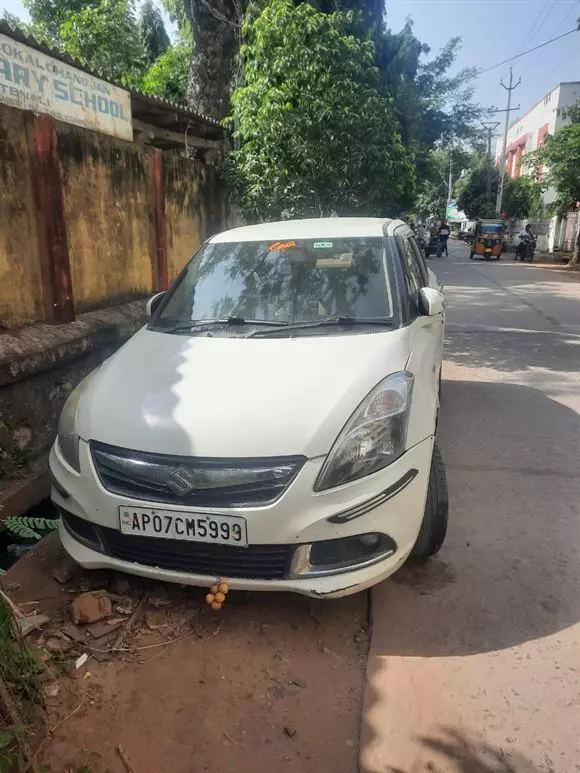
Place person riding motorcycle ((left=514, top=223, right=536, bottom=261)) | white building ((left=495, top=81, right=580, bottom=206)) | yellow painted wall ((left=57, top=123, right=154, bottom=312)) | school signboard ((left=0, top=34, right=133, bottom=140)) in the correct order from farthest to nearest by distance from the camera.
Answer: white building ((left=495, top=81, right=580, bottom=206)), person riding motorcycle ((left=514, top=223, right=536, bottom=261)), yellow painted wall ((left=57, top=123, right=154, bottom=312)), school signboard ((left=0, top=34, right=133, bottom=140))

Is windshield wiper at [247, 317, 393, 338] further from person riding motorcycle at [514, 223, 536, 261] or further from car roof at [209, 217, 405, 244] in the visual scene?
person riding motorcycle at [514, 223, 536, 261]

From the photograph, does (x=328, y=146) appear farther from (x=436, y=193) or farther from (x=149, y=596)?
(x=436, y=193)

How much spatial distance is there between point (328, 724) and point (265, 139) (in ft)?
21.5

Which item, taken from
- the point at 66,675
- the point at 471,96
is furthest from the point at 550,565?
the point at 471,96

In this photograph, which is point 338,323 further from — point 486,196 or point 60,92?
point 486,196

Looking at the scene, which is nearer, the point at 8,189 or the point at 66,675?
the point at 66,675

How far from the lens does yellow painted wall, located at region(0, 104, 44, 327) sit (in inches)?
168

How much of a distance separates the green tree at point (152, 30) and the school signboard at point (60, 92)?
1564 cm

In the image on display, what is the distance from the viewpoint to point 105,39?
14.5 metres

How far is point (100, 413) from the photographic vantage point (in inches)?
103

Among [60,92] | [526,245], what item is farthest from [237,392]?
[526,245]

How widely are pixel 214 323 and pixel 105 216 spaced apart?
9.89 feet

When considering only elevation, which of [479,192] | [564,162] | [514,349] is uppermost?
[479,192]

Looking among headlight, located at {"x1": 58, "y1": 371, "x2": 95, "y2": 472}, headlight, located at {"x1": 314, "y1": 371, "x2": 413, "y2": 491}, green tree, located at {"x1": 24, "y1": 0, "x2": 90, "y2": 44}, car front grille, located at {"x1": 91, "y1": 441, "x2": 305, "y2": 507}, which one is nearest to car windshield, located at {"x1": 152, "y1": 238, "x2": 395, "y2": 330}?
headlight, located at {"x1": 314, "y1": 371, "x2": 413, "y2": 491}
